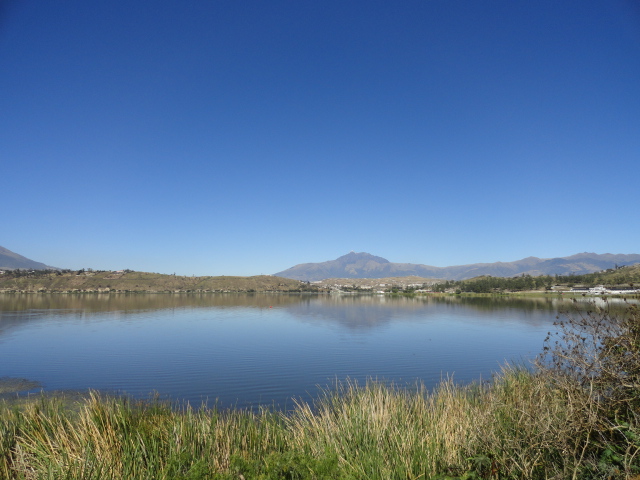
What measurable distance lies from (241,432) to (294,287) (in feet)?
612

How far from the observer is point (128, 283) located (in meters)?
146

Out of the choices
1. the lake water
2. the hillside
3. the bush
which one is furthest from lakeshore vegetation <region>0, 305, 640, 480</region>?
the hillside

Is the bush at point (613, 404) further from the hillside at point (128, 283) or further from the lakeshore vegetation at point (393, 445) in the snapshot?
the hillside at point (128, 283)

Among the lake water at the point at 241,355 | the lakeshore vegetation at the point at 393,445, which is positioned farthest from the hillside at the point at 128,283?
the lakeshore vegetation at the point at 393,445

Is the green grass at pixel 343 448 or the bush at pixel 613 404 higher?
the bush at pixel 613 404

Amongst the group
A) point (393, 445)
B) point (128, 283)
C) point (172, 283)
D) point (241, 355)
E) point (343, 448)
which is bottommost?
point (241, 355)

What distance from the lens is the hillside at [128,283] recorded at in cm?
13012

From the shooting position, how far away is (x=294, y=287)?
7574 inches

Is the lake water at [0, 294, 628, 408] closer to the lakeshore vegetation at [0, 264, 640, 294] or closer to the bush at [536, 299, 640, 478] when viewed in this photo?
the bush at [536, 299, 640, 478]

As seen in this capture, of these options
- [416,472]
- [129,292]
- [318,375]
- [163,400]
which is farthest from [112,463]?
[129,292]

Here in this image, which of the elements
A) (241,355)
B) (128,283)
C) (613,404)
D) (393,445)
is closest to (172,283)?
(128,283)

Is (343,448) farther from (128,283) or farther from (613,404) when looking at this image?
(128,283)

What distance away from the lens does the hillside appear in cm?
13012

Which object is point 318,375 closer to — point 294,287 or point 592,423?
point 592,423
